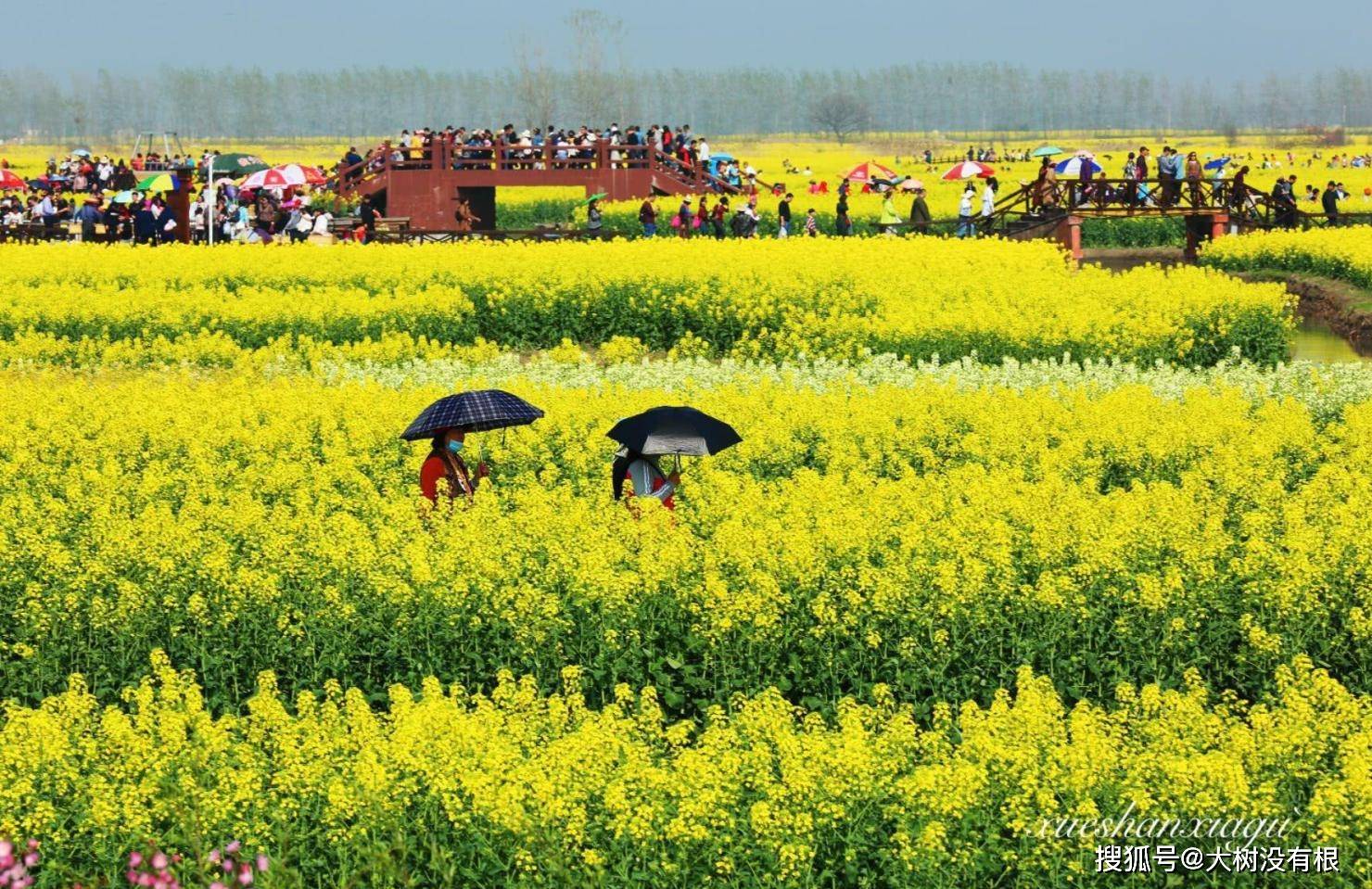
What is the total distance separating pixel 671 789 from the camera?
8.28 m

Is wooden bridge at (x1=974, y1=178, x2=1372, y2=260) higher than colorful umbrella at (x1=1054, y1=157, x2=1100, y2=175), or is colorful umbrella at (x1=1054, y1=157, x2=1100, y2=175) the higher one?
colorful umbrella at (x1=1054, y1=157, x2=1100, y2=175)

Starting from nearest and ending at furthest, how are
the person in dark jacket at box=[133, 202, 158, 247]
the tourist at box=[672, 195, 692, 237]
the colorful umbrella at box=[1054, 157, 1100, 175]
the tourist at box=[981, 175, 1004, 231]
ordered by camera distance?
the person in dark jacket at box=[133, 202, 158, 247] < the tourist at box=[981, 175, 1004, 231] < the tourist at box=[672, 195, 692, 237] < the colorful umbrella at box=[1054, 157, 1100, 175]

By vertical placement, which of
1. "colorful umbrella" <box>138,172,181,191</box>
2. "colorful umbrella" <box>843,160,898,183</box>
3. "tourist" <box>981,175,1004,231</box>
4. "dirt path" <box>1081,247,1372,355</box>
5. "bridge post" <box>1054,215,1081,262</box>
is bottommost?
"dirt path" <box>1081,247,1372,355</box>

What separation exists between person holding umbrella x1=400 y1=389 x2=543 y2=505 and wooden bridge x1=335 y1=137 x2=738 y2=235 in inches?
1323

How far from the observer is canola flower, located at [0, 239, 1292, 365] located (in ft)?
77.2

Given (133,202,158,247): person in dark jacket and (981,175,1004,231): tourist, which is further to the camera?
(981,175,1004,231): tourist

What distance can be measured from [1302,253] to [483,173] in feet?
67.7

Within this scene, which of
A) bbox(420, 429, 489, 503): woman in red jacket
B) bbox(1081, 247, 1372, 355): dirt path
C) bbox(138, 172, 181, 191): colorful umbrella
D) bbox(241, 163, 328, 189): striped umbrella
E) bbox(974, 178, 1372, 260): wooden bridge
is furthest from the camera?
bbox(974, 178, 1372, 260): wooden bridge

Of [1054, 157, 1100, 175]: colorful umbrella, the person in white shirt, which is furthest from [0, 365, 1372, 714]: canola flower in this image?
[1054, 157, 1100, 175]: colorful umbrella

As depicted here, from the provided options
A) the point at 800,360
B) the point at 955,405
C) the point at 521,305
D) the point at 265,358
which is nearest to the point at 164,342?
the point at 265,358

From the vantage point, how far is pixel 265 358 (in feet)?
76.7

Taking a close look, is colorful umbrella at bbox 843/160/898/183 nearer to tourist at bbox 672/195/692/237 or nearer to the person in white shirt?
the person in white shirt

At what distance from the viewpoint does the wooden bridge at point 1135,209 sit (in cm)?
4003

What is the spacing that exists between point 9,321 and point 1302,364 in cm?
1688
